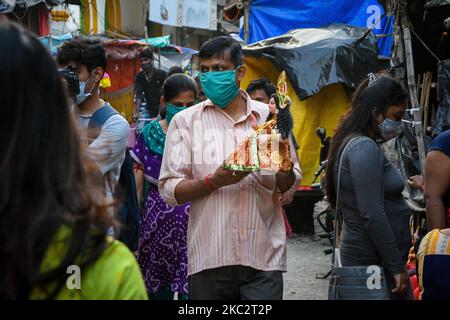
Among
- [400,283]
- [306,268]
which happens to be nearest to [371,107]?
[400,283]

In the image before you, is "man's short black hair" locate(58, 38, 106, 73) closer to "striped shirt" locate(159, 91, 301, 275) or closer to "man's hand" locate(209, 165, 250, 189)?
"striped shirt" locate(159, 91, 301, 275)

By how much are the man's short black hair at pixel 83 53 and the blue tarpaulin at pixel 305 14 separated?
30.0ft

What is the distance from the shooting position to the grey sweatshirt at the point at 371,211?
333 centimetres

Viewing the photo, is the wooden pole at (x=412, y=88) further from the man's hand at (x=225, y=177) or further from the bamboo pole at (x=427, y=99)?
the man's hand at (x=225, y=177)

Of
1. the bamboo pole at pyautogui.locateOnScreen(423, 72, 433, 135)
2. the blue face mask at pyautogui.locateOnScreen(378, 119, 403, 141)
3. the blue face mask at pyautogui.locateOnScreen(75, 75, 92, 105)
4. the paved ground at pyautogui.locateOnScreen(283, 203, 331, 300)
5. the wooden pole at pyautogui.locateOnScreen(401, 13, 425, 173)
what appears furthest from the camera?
the bamboo pole at pyautogui.locateOnScreen(423, 72, 433, 135)

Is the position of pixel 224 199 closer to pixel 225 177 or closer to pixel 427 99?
pixel 225 177

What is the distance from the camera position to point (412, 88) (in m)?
6.17

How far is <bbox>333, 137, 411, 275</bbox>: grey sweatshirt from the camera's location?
3332 mm

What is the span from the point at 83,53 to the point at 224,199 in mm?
1403

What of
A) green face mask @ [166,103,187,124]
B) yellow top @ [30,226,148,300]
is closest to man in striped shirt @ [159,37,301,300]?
green face mask @ [166,103,187,124]

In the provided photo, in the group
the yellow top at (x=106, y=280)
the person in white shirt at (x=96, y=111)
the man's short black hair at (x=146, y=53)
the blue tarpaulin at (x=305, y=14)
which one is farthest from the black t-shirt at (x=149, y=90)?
the yellow top at (x=106, y=280)

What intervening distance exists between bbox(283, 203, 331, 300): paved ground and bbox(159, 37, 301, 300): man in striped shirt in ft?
10.4

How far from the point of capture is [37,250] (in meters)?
1.39
